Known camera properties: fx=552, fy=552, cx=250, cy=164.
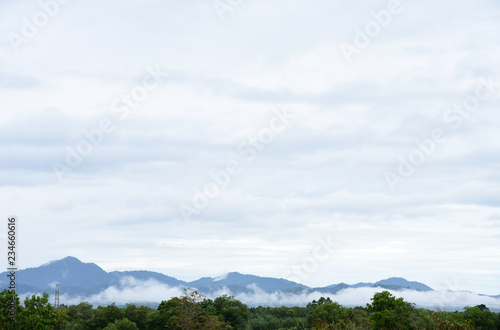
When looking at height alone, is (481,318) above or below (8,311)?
below

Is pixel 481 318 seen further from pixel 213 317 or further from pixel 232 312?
pixel 213 317

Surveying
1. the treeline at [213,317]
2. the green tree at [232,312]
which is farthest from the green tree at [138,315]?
the green tree at [232,312]

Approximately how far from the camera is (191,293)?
286ft

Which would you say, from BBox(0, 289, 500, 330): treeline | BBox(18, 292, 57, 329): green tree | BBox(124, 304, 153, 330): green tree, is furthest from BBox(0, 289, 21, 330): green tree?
BBox(124, 304, 153, 330): green tree

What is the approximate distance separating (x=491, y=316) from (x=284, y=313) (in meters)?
67.8

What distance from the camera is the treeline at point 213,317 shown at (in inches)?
1885

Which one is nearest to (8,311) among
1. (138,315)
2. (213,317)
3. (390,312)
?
(213,317)

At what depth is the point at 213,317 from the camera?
86.1 metres

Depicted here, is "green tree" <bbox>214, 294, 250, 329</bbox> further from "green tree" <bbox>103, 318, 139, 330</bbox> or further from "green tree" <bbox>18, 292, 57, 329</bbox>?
"green tree" <bbox>18, 292, 57, 329</bbox>

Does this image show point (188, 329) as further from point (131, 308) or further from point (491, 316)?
point (491, 316)

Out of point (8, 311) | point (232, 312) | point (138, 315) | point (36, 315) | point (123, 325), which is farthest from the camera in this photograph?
point (232, 312)

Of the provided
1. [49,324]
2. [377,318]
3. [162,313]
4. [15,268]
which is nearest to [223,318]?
[162,313]

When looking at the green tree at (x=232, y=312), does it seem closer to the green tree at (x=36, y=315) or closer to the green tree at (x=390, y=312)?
the green tree at (x=390, y=312)

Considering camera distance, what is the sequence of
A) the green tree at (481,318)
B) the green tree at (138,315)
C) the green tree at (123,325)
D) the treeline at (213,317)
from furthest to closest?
1. the green tree at (138,315)
2. the green tree at (123,325)
3. the green tree at (481,318)
4. the treeline at (213,317)
